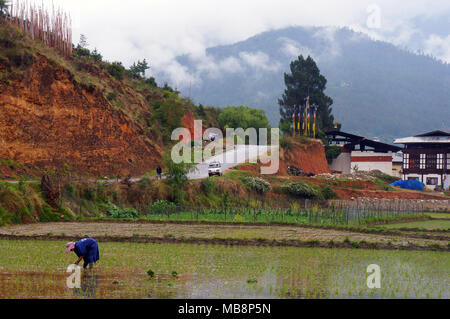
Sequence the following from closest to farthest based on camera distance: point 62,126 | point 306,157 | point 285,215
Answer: point 285,215 → point 62,126 → point 306,157

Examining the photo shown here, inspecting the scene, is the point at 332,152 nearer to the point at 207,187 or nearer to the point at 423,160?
the point at 423,160

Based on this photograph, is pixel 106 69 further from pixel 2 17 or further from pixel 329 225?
pixel 329 225

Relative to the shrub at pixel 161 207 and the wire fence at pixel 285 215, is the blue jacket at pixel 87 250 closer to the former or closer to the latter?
the wire fence at pixel 285 215

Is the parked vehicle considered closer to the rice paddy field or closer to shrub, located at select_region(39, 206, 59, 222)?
shrub, located at select_region(39, 206, 59, 222)

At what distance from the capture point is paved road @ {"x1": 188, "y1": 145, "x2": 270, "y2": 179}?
166 feet

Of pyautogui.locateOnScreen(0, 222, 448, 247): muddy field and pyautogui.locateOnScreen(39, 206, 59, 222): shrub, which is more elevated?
pyautogui.locateOnScreen(39, 206, 59, 222): shrub

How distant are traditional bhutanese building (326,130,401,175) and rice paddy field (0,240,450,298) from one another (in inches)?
2265

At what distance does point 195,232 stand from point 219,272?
1005 centimetres

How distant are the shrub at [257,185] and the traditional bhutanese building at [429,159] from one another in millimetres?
34303

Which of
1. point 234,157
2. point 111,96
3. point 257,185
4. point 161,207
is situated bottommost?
point 161,207

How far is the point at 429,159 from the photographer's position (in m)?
73.8

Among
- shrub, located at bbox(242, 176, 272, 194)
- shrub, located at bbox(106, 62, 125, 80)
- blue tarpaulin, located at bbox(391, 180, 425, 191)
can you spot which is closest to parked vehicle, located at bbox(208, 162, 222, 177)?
shrub, located at bbox(242, 176, 272, 194)

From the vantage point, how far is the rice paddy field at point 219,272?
13453 millimetres

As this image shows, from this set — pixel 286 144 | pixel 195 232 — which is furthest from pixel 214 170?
pixel 286 144
